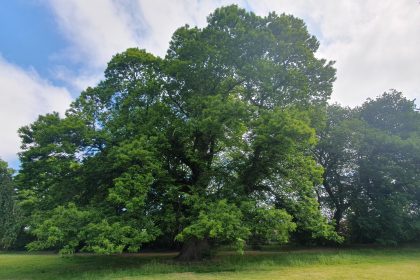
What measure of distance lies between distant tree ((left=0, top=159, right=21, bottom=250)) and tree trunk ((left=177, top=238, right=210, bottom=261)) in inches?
1079

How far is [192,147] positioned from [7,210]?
1236 inches

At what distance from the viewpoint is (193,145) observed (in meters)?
18.5

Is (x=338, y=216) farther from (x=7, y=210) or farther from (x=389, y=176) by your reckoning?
(x=7, y=210)

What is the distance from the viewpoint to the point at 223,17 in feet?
58.1

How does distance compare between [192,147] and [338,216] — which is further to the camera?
[338,216]

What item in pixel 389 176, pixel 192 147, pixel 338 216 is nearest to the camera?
pixel 192 147

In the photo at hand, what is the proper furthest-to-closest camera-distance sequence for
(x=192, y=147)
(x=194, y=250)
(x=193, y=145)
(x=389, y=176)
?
(x=389, y=176), (x=193, y=145), (x=192, y=147), (x=194, y=250)

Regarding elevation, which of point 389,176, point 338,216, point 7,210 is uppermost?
point 7,210

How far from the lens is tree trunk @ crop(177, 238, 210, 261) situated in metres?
17.6

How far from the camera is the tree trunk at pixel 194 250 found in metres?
17.6

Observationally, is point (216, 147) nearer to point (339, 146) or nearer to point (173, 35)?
point (173, 35)

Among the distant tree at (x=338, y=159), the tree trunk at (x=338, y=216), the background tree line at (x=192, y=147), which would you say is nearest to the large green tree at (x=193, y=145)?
the background tree line at (x=192, y=147)

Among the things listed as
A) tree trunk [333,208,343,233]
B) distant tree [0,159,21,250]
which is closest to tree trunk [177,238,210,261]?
tree trunk [333,208,343,233]

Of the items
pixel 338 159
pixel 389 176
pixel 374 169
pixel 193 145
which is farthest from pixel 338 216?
pixel 193 145
